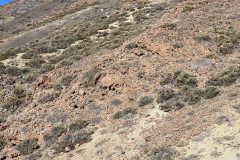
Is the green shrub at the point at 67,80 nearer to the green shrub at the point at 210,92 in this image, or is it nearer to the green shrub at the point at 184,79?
the green shrub at the point at 184,79

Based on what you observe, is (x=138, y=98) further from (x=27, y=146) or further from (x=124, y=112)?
(x=27, y=146)

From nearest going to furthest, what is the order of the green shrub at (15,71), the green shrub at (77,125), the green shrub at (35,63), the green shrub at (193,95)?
the green shrub at (193,95), the green shrub at (77,125), the green shrub at (15,71), the green shrub at (35,63)

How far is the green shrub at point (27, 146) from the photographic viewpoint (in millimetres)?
10117

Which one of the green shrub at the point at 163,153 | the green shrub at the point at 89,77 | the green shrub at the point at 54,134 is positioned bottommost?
the green shrub at the point at 54,134

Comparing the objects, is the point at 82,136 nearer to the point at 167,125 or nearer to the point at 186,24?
the point at 167,125

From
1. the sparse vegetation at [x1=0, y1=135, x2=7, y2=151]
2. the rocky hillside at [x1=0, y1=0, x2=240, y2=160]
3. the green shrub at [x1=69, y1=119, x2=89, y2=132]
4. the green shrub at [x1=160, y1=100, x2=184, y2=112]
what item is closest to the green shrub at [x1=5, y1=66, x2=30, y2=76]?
the rocky hillside at [x1=0, y1=0, x2=240, y2=160]

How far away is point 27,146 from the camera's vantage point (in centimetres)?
1036

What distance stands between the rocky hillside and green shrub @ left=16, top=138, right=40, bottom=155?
0.13 feet

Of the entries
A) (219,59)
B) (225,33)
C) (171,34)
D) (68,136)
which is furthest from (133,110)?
(225,33)

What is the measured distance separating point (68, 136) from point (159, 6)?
2333cm

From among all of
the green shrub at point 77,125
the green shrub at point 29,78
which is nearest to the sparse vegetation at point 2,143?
the green shrub at point 77,125

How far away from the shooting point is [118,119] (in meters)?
10.6

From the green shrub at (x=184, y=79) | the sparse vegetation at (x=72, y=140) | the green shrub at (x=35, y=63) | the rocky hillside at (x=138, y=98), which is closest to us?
the rocky hillside at (x=138, y=98)

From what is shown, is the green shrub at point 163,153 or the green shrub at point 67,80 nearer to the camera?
the green shrub at point 163,153
